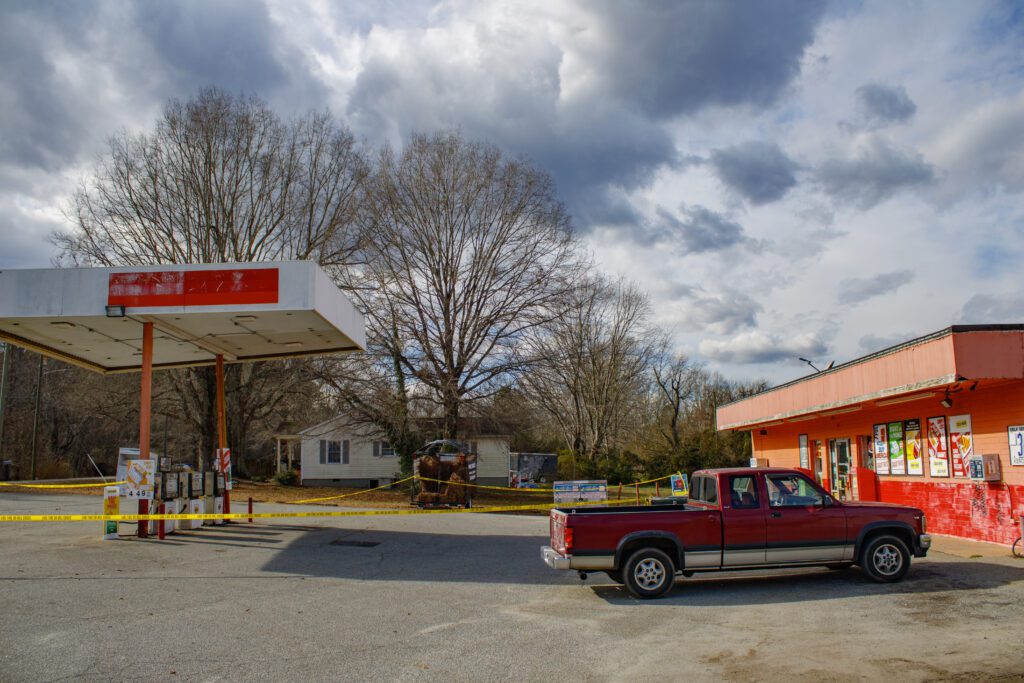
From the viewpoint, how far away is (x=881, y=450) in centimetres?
1809

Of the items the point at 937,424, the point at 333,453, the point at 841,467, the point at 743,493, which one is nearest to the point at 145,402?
the point at 743,493

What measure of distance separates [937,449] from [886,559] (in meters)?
6.32

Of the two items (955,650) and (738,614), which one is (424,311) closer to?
(738,614)

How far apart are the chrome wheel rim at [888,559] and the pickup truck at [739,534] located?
15mm

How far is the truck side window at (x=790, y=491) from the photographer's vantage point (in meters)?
10.6

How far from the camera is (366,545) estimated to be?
613 inches

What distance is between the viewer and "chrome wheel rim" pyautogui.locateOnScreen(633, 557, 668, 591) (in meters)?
9.95

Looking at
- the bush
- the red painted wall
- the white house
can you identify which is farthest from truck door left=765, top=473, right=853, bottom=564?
the white house

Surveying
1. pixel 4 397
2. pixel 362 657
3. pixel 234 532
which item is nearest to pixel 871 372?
pixel 362 657

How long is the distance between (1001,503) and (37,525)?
71.0 feet

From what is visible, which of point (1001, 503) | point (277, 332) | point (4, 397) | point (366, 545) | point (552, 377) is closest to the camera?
point (1001, 503)

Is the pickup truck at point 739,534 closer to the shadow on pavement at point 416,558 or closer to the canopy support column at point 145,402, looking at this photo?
the shadow on pavement at point 416,558

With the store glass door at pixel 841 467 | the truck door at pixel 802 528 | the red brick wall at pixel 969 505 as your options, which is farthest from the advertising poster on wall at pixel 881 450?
the truck door at pixel 802 528

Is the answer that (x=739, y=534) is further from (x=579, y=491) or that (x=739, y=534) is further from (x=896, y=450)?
(x=579, y=491)
